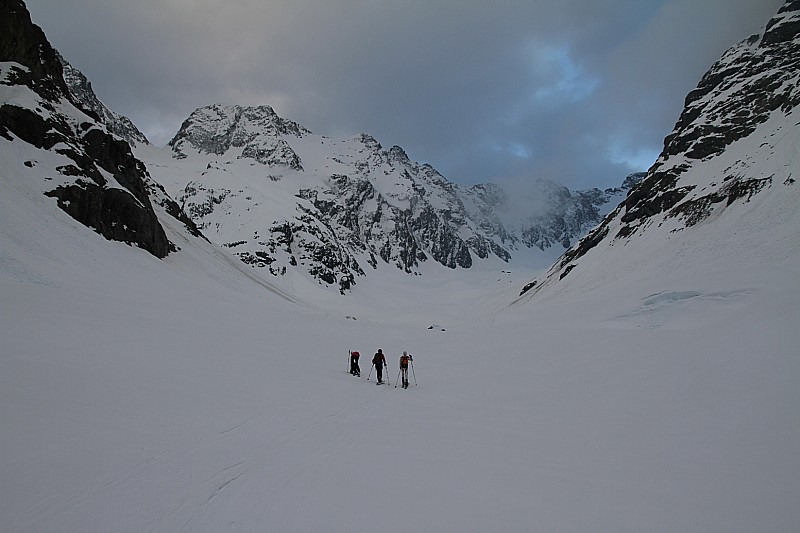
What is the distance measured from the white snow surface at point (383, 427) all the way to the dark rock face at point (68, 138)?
63.4ft

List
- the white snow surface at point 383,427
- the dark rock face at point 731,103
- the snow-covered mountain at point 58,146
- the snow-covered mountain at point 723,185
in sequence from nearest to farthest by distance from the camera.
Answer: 1. the white snow surface at point 383,427
2. the snow-covered mountain at point 58,146
3. the snow-covered mountain at point 723,185
4. the dark rock face at point 731,103

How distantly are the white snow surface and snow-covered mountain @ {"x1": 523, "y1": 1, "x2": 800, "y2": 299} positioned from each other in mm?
25263

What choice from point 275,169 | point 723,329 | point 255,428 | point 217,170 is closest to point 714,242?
point 723,329

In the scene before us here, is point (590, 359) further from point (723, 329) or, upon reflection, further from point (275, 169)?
point (275, 169)

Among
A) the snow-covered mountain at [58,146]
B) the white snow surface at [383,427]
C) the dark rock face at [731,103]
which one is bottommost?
the white snow surface at [383,427]

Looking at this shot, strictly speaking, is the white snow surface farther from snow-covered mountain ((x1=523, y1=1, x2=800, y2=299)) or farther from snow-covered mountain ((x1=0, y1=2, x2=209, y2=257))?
snow-covered mountain ((x1=523, y1=1, x2=800, y2=299))

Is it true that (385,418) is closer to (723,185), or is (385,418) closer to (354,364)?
(354,364)

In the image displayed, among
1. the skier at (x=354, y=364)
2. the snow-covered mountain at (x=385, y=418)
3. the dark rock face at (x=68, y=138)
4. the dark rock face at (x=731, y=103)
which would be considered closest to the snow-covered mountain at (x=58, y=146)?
the dark rock face at (x=68, y=138)

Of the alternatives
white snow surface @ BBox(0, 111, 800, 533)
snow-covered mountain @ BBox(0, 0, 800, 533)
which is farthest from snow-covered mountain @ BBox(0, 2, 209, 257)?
white snow surface @ BBox(0, 111, 800, 533)

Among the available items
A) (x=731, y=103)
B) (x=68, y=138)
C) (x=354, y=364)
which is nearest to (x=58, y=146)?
(x=68, y=138)

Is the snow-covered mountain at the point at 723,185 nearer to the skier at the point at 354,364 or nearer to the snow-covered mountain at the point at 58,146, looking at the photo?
the skier at the point at 354,364

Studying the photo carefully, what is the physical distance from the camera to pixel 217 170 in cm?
15550

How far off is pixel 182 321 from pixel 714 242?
185 feet

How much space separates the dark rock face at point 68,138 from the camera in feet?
138
